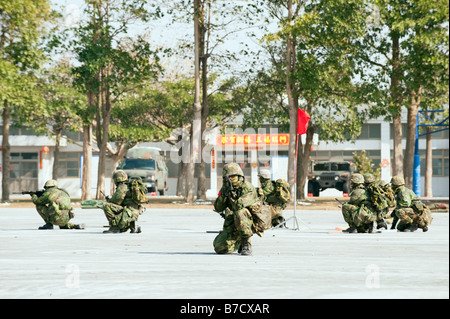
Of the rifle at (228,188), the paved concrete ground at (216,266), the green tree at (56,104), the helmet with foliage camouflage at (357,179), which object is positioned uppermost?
the green tree at (56,104)

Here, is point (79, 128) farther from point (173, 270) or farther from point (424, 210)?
point (173, 270)

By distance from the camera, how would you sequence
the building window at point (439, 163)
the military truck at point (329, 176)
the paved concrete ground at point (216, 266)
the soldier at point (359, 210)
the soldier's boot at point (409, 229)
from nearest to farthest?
the paved concrete ground at point (216, 266), the soldier at point (359, 210), the soldier's boot at point (409, 229), the military truck at point (329, 176), the building window at point (439, 163)

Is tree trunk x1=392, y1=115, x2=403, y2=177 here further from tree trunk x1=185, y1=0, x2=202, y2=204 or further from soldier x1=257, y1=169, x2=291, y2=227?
soldier x1=257, y1=169, x2=291, y2=227

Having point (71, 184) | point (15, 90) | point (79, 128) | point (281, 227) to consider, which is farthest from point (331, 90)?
point (71, 184)

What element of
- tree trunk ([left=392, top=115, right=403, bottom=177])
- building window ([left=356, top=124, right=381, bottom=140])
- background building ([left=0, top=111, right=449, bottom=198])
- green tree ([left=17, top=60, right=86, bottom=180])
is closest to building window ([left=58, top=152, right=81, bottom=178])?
background building ([left=0, top=111, right=449, bottom=198])

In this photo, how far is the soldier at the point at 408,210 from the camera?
19578 millimetres

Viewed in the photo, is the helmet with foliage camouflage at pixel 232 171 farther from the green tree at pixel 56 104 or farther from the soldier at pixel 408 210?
the green tree at pixel 56 104

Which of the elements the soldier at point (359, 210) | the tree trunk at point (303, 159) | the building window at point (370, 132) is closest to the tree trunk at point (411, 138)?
the tree trunk at point (303, 159)

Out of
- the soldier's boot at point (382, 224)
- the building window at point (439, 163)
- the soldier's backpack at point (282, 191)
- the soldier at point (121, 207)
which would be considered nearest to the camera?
the soldier at point (121, 207)

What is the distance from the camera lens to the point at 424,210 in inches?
792

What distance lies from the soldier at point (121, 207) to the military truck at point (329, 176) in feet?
97.9

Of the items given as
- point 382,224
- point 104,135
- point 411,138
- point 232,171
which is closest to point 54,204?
point 382,224

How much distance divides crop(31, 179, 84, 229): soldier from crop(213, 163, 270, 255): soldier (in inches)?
282

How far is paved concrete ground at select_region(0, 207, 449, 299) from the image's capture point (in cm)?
935
